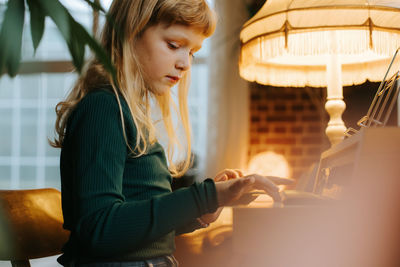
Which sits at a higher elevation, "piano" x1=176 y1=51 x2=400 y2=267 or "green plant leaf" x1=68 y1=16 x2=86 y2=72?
"green plant leaf" x1=68 y1=16 x2=86 y2=72

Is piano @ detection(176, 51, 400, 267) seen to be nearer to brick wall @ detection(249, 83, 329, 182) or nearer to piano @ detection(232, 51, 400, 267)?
piano @ detection(232, 51, 400, 267)

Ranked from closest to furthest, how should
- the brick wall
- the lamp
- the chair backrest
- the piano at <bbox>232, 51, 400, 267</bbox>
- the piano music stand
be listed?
the piano at <bbox>232, 51, 400, 267</bbox>
the piano music stand
the chair backrest
the lamp
the brick wall

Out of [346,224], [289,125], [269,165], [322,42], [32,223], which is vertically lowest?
[269,165]

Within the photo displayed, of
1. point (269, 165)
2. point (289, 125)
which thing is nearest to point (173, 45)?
point (269, 165)

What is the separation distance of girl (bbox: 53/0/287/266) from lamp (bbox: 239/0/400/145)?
378 millimetres

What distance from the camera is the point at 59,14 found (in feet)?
1.46

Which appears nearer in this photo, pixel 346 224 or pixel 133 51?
pixel 346 224

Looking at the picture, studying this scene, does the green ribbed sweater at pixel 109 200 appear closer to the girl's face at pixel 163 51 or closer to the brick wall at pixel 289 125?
the girl's face at pixel 163 51

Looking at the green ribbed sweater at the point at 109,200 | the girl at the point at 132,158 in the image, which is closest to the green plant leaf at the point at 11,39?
the girl at the point at 132,158

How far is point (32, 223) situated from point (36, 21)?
694 millimetres

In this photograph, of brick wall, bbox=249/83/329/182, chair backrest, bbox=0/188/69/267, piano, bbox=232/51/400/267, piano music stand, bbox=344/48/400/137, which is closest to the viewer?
piano, bbox=232/51/400/267

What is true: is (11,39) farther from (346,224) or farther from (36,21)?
(346,224)

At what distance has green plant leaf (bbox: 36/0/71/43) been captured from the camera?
44 centimetres

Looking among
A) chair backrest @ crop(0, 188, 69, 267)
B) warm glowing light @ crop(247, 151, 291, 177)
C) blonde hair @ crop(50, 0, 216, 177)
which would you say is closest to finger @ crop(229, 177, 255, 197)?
blonde hair @ crop(50, 0, 216, 177)
